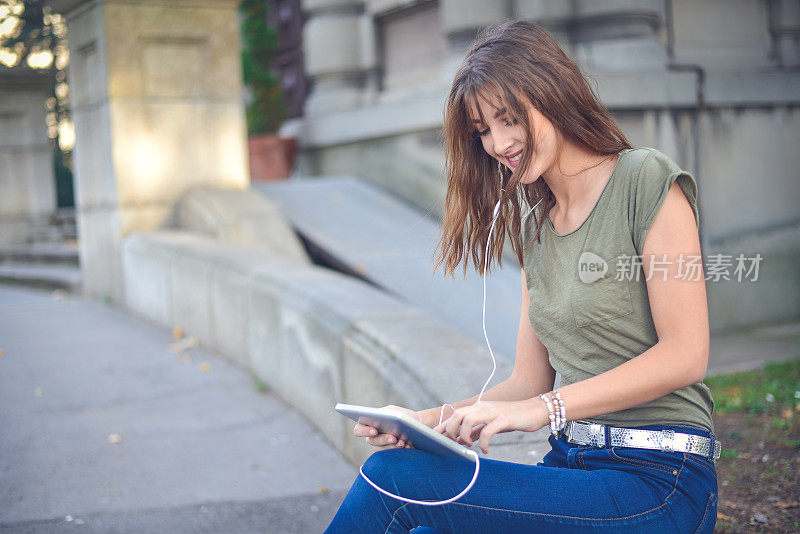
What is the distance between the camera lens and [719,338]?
7051 mm

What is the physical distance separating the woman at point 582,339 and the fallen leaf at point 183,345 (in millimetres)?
4007

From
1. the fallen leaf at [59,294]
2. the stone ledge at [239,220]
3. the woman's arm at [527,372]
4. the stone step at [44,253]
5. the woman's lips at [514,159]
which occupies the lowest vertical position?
the fallen leaf at [59,294]

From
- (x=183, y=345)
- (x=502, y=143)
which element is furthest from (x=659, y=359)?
(x=183, y=345)

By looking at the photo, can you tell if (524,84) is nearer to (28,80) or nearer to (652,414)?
(652,414)

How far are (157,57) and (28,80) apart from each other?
14.9 feet

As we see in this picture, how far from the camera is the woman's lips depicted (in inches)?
80.7

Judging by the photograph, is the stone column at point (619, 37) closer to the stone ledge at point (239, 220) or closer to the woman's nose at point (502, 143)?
the stone ledge at point (239, 220)

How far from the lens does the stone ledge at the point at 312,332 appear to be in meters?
3.40

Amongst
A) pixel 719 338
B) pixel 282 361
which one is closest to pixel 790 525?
pixel 282 361

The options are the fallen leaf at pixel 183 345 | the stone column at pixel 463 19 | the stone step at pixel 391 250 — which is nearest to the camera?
the stone step at pixel 391 250

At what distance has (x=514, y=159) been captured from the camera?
2068mm

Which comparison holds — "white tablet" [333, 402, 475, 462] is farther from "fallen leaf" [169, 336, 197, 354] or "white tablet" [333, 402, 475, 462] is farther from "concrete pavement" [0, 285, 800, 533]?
"fallen leaf" [169, 336, 197, 354]

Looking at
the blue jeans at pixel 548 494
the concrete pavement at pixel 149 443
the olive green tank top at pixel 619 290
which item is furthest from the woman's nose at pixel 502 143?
the concrete pavement at pixel 149 443

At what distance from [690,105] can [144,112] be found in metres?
4.84
